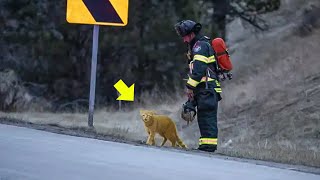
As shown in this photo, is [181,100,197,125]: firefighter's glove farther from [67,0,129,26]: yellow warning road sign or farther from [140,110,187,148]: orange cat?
[67,0,129,26]: yellow warning road sign

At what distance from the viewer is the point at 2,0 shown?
24812 mm

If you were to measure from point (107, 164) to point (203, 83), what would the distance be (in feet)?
9.37

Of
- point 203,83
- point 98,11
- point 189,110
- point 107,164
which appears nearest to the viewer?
point 107,164

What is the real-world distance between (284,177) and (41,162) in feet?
8.32

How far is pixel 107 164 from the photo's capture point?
7051 mm

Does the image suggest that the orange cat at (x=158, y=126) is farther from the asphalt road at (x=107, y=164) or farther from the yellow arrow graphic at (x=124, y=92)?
the yellow arrow graphic at (x=124, y=92)

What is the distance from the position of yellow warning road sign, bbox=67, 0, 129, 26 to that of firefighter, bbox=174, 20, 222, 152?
109 centimetres

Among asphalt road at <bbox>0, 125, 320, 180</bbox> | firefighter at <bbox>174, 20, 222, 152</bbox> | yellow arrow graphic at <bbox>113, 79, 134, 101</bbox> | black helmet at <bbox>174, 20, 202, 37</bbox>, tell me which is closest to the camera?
asphalt road at <bbox>0, 125, 320, 180</bbox>

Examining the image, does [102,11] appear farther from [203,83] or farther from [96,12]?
[203,83]

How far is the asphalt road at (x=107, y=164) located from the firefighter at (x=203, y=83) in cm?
141

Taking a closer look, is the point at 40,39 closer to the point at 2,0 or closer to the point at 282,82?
the point at 2,0

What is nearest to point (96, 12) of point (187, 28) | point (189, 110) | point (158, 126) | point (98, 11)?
point (98, 11)

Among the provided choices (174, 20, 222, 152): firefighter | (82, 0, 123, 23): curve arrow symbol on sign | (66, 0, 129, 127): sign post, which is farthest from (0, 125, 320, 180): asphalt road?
(82, 0, 123, 23): curve arrow symbol on sign

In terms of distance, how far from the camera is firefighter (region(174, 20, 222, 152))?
9359mm
